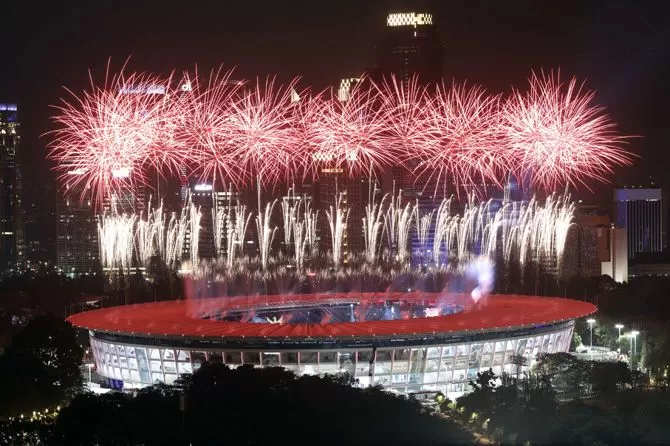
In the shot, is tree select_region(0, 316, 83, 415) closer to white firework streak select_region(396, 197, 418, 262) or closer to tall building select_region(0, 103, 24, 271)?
white firework streak select_region(396, 197, 418, 262)

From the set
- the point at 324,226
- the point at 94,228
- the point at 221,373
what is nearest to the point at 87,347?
the point at 221,373

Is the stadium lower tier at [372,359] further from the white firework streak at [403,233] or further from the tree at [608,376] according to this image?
the white firework streak at [403,233]

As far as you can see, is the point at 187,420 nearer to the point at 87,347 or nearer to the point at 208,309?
the point at 208,309

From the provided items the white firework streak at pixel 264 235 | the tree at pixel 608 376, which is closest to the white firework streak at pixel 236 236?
the white firework streak at pixel 264 235

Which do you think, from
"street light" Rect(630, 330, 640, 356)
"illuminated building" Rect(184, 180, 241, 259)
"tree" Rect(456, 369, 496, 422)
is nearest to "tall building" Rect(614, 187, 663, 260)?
"illuminated building" Rect(184, 180, 241, 259)

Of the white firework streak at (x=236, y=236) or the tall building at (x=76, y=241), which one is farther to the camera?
the tall building at (x=76, y=241)

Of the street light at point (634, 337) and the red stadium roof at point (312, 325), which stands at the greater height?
the red stadium roof at point (312, 325)

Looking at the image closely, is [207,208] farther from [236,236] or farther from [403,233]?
[403,233]

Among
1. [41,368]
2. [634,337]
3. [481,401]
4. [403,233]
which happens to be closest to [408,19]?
[403,233]
